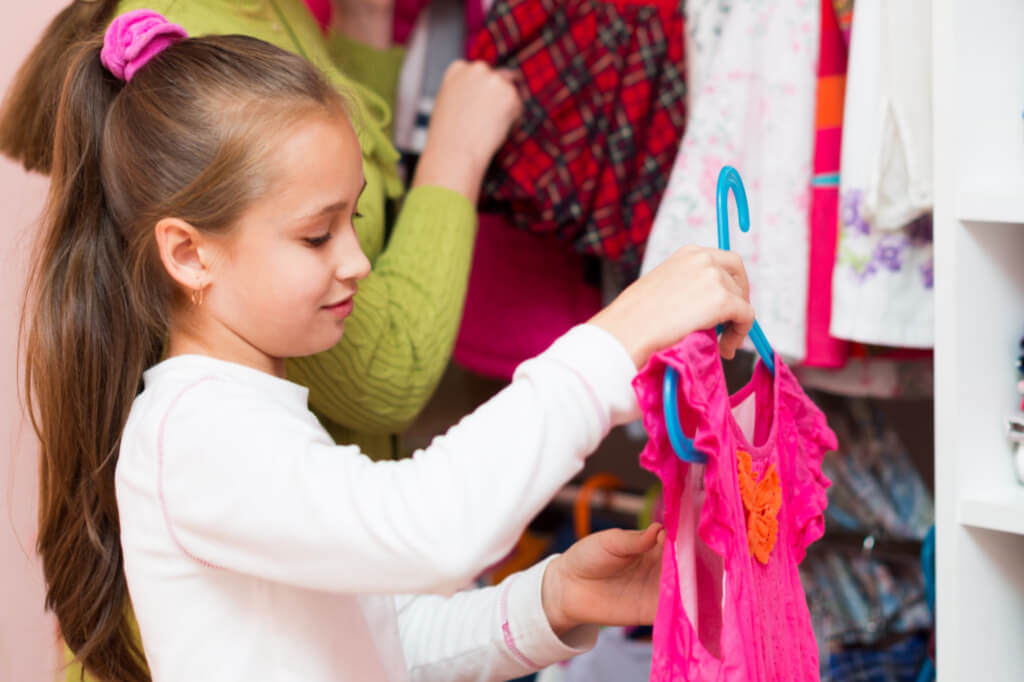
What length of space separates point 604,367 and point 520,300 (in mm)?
824

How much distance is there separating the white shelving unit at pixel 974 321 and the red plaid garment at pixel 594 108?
40 centimetres

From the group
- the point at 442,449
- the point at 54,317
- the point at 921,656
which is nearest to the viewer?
the point at 442,449

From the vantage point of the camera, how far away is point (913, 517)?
126cm

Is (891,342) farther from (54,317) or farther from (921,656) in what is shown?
(54,317)

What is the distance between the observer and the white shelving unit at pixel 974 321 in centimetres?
87

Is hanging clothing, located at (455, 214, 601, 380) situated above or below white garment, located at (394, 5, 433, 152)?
below

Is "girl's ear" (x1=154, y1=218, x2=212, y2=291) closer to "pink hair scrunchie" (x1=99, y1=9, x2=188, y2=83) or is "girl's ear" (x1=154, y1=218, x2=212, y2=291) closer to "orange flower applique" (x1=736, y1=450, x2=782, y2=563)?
"pink hair scrunchie" (x1=99, y1=9, x2=188, y2=83)

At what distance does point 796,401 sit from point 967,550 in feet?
0.82

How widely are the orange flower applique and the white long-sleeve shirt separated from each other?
13cm

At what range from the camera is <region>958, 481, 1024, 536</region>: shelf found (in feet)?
2.77

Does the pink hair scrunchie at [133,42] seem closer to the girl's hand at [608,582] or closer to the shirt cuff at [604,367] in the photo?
the shirt cuff at [604,367]

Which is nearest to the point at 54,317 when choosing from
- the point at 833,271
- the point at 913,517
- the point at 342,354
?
the point at 342,354

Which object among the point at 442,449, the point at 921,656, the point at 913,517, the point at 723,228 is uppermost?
the point at 723,228

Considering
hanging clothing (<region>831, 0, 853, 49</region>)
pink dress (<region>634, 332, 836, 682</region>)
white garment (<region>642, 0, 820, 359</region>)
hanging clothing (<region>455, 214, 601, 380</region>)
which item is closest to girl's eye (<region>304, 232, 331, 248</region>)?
pink dress (<region>634, 332, 836, 682</region>)
